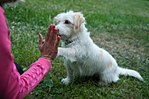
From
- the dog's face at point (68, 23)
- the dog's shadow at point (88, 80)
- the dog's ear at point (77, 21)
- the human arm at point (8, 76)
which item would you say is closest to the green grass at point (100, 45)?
the dog's shadow at point (88, 80)

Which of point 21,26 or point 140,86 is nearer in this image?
point 140,86

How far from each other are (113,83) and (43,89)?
1.27 meters

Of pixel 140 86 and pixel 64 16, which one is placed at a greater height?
pixel 64 16

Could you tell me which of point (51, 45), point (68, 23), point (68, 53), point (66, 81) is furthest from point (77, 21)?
point (51, 45)

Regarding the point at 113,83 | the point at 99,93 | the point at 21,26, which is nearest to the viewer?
the point at 99,93

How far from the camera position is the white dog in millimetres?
4575

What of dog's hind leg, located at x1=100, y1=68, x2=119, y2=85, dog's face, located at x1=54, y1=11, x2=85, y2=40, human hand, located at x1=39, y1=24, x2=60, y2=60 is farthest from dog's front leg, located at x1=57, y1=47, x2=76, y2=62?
human hand, located at x1=39, y1=24, x2=60, y2=60

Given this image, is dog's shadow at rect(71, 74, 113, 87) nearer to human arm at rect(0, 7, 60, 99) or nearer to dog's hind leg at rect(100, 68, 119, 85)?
dog's hind leg at rect(100, 68, 119, 85)

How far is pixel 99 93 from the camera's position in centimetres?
499

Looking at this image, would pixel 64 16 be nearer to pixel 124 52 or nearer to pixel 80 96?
pixel 80 96

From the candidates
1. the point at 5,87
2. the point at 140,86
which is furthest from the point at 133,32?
the point at 5,87

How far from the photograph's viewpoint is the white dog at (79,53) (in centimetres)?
457

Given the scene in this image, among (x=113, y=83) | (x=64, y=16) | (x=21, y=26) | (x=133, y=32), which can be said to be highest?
(x=64, y=16)

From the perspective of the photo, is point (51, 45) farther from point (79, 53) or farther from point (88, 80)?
point (88, 80)
